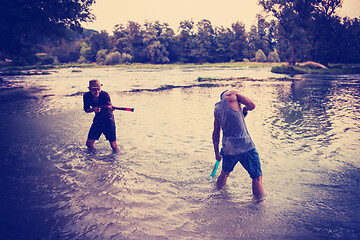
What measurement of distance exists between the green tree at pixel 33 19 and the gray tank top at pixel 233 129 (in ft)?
62.8

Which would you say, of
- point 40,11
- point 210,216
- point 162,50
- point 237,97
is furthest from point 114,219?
point 162,50

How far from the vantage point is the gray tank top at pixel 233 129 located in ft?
11.3

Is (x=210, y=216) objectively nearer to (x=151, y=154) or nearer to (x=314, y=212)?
(x=314, y=212)

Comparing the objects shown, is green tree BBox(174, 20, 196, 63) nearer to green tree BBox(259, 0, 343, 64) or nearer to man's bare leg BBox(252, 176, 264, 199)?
green tree BBox(259, 0, 343, 64)

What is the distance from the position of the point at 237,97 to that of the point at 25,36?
24.7m

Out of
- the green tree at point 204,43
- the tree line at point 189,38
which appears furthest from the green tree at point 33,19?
the green tree at point 204,43

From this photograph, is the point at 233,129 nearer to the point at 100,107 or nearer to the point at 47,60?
the point at 100,107

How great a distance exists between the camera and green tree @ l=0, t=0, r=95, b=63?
56.4 feet

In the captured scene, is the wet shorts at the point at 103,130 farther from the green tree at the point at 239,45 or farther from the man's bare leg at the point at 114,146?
the green tree at the point at 239,45

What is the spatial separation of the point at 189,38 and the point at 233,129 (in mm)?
94408

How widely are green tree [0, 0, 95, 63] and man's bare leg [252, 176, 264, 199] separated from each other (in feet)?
64.9

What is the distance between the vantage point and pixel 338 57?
1766 inches

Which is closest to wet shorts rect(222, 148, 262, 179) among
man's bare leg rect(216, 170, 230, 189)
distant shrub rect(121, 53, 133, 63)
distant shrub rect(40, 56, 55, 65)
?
man's bare leg rect(216, 170, 230, 189)

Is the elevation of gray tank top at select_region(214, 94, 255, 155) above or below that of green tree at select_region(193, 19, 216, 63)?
below
